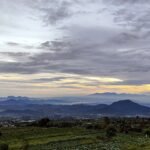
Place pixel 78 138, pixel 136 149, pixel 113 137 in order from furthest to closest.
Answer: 1. pixel 113 137
2. pixel 78 138
3. pixel 136 149

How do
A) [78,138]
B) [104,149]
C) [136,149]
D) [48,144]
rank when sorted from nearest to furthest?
1. [136,149]
2. [104,149]
3. [48,144]
4. [78,138]

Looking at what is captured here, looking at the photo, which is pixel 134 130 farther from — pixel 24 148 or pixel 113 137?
pixel 24 148

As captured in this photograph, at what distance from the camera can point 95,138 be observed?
14788 cm

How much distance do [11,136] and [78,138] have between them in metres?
29.0

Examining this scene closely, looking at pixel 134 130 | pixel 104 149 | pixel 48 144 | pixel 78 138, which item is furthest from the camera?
pixel 134 130

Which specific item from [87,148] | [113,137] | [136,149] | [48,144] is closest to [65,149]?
[87,148]

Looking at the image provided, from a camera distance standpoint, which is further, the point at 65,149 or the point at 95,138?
the point at 95,138

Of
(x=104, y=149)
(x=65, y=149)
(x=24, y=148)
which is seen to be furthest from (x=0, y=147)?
(x=104, y=149)

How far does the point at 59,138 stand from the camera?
147 metres

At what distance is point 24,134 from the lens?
525ft

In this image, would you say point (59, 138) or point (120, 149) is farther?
point (59, 138)

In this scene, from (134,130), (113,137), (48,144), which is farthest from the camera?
(134,130)

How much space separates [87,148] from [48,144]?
65.0 feet

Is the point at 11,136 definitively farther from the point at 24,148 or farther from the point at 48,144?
the point at 24,148
